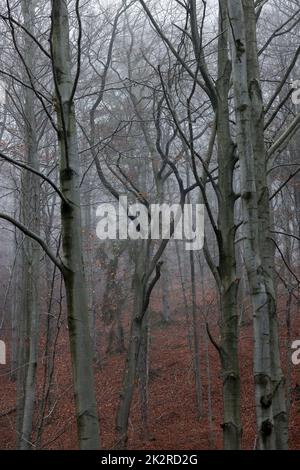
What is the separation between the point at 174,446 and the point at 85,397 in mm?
8080

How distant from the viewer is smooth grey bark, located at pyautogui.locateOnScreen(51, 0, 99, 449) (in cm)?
205

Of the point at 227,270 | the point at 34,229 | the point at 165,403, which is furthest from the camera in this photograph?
the point at 165,403

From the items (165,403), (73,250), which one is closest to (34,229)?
(73,250)

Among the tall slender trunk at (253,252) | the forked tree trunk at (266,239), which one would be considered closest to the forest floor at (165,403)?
the forked tree trunk at (266,239)

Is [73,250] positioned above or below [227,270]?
above

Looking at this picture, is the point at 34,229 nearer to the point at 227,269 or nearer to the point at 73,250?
the point at 227,269

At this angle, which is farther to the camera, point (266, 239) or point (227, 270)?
point (227, 270)

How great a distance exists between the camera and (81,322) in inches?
83.0

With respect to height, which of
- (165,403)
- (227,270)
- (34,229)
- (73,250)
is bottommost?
(165,403)

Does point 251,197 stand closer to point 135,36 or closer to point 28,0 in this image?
point 28,0

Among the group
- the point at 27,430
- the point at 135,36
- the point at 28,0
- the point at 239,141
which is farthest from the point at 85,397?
the point at 135,36

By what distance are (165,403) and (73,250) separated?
430 inches

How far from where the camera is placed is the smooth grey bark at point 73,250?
2.05 m

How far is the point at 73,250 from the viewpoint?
2.17m
